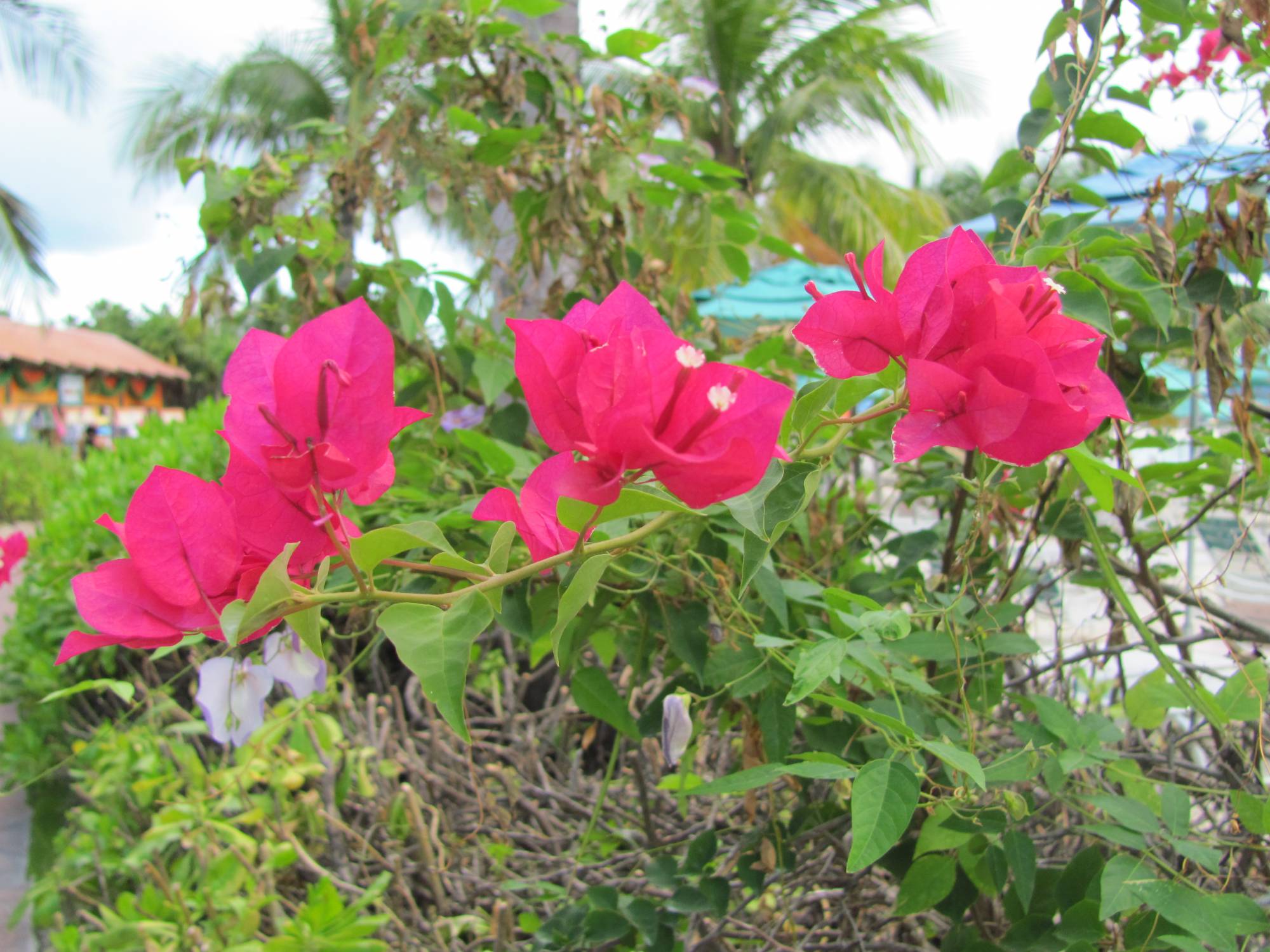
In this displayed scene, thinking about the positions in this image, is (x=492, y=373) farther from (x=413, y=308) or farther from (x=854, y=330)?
(x=854, y=330)

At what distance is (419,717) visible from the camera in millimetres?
1464

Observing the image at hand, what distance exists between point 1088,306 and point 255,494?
18.0 inches

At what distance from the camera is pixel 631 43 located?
1003 millimetres

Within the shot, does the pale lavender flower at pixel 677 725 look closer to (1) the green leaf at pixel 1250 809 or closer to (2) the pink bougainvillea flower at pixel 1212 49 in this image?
(1) the green leaf at pixel 1250 809

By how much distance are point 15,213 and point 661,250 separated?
1062 cm

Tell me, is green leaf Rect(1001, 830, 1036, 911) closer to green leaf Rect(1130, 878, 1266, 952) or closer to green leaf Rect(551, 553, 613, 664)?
green leaf Rect(1130, 878, 1266, 952)

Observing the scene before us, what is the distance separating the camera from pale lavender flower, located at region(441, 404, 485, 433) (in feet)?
3.61

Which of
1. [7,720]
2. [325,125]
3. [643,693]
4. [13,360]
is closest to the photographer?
[325,125]

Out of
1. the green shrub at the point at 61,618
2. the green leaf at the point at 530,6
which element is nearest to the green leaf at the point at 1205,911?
the green leaf at the point at 530,6

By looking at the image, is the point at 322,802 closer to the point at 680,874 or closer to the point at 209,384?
the point at 680,874

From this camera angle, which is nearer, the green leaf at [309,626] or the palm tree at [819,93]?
the green leaf at [309,626]

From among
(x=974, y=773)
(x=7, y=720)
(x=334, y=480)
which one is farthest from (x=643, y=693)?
(x=7, y=720)

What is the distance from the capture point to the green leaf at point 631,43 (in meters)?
0.99

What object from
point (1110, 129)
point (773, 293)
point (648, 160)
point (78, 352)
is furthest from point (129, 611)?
point (78, 352)
